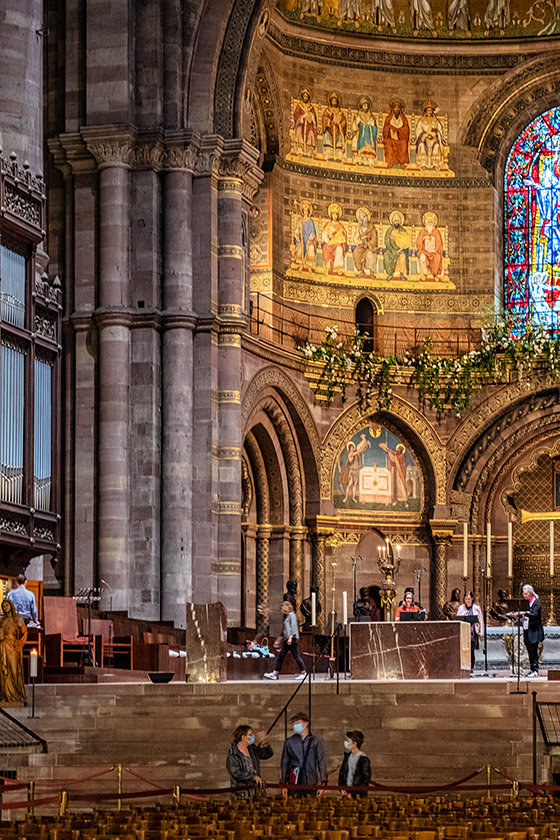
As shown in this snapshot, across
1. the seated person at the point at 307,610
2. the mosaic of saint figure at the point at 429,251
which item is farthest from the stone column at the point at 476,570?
the mosaic of saint figure at the point at 429,251

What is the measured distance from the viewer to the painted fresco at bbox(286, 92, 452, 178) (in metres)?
38.5

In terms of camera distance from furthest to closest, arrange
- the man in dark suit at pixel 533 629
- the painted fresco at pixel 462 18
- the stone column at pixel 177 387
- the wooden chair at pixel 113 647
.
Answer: the painted fresco at pixel 462 18 < the stone column at pixel 177 387 < the wooden chair at pixel 113 647 < the man in dark suit at pixel 533 629

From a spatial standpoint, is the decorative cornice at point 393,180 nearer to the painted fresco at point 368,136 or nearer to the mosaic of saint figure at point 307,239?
the painted fresco at point 368,136

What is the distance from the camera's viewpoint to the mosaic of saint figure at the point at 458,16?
3962 centimetres

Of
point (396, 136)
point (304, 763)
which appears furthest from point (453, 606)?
point (304, 763)

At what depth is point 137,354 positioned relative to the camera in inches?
1243

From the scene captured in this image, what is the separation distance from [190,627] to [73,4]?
547 inches

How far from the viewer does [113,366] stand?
31203mm

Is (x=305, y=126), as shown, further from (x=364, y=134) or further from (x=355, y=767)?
(x=355, y=767)

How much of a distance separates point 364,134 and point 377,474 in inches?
296

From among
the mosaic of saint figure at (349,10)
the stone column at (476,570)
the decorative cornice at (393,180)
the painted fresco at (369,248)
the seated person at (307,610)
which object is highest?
the mosaic of saint figure at (349,10)

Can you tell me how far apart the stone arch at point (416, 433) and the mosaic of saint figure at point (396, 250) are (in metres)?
3.06

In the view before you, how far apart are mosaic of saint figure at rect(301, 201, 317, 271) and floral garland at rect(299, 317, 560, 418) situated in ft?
5.10

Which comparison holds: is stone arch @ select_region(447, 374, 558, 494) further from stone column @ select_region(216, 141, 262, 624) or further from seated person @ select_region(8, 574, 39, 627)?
seated person @ select_region(8, 574, 39, 627)
